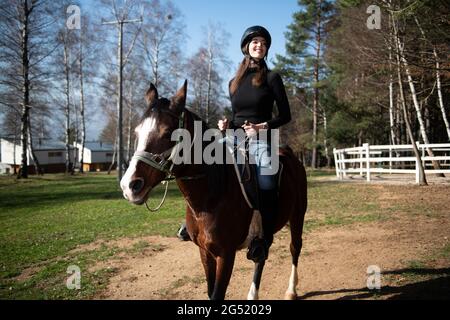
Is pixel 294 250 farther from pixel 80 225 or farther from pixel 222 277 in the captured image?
pixel 80 225

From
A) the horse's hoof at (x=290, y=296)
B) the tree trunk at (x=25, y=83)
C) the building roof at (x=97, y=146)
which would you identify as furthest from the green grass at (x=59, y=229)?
the building roof at (x=97, y=146)

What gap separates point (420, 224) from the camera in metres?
8.42

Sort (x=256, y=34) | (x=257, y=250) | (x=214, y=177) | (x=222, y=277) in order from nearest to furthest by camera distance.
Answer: (x=222, y=277) < (x=214, y=177) < (x=257, y=250) < (x=256, y=34)

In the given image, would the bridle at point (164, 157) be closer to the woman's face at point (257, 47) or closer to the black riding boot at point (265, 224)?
the black riding boot at point (265, 224)

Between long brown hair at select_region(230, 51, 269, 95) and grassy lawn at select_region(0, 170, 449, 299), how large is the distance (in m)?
4.03

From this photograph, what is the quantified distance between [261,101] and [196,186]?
132cm

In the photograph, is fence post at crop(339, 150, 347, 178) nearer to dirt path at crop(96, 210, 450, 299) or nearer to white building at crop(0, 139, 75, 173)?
dirt path at crop(96, 210, 450, 299)

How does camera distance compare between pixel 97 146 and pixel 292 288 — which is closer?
pixel 292 288

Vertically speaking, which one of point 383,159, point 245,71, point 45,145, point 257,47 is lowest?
point 383,159

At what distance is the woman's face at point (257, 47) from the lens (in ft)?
12.6

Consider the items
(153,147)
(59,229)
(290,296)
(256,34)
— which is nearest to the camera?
(153,147)

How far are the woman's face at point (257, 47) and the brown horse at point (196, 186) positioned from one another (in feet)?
4.27

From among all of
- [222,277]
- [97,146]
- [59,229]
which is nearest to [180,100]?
[222,277]

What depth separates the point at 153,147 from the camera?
9.04 ft
